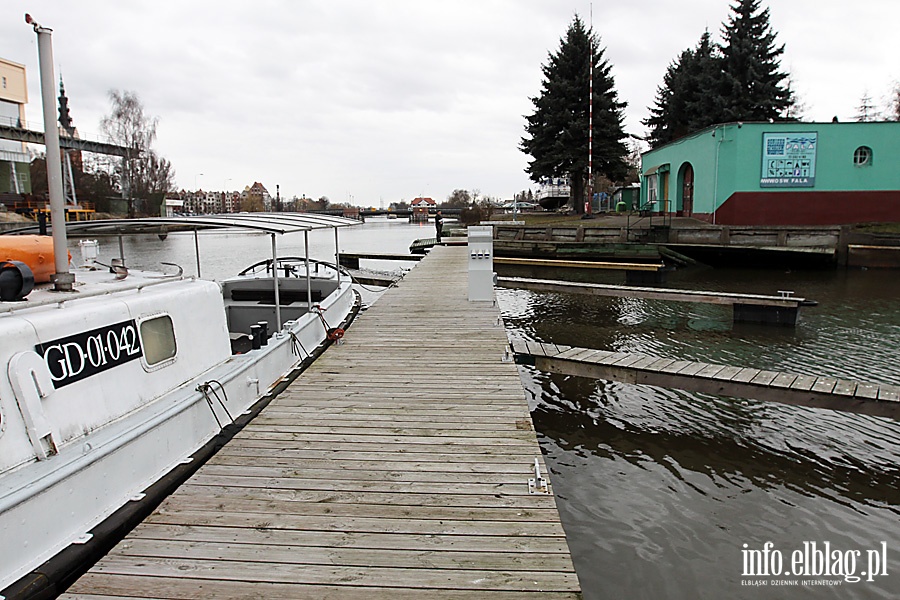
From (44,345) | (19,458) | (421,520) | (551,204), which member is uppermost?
(551,204)

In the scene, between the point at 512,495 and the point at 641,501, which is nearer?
the point at 512,495

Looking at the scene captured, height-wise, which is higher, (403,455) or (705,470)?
(403,455)

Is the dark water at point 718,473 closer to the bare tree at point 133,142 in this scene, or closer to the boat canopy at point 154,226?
the boat canopy at point 154,226

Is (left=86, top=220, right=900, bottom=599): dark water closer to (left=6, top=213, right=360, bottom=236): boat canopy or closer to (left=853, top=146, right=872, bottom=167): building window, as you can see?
(left=6, top=213, right=360, bottom=236): boat canopy

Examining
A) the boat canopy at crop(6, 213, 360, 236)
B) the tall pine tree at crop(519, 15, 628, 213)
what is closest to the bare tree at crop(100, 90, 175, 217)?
the tall pine tree at crop(519, 15, 628, 213)

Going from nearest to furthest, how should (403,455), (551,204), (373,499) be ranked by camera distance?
(373,499), (403,455), (551,204)

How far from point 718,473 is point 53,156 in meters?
6.64

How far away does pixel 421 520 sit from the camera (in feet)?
10.7

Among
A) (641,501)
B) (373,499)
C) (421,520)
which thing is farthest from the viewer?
(641,501)

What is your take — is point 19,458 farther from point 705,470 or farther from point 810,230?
point 810,230

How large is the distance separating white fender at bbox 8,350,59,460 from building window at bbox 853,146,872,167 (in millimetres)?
28388

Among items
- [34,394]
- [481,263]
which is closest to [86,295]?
[34,394]

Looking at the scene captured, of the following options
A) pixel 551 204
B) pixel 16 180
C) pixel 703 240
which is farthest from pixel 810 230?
pixel 16 180

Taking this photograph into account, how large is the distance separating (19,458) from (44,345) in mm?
721
